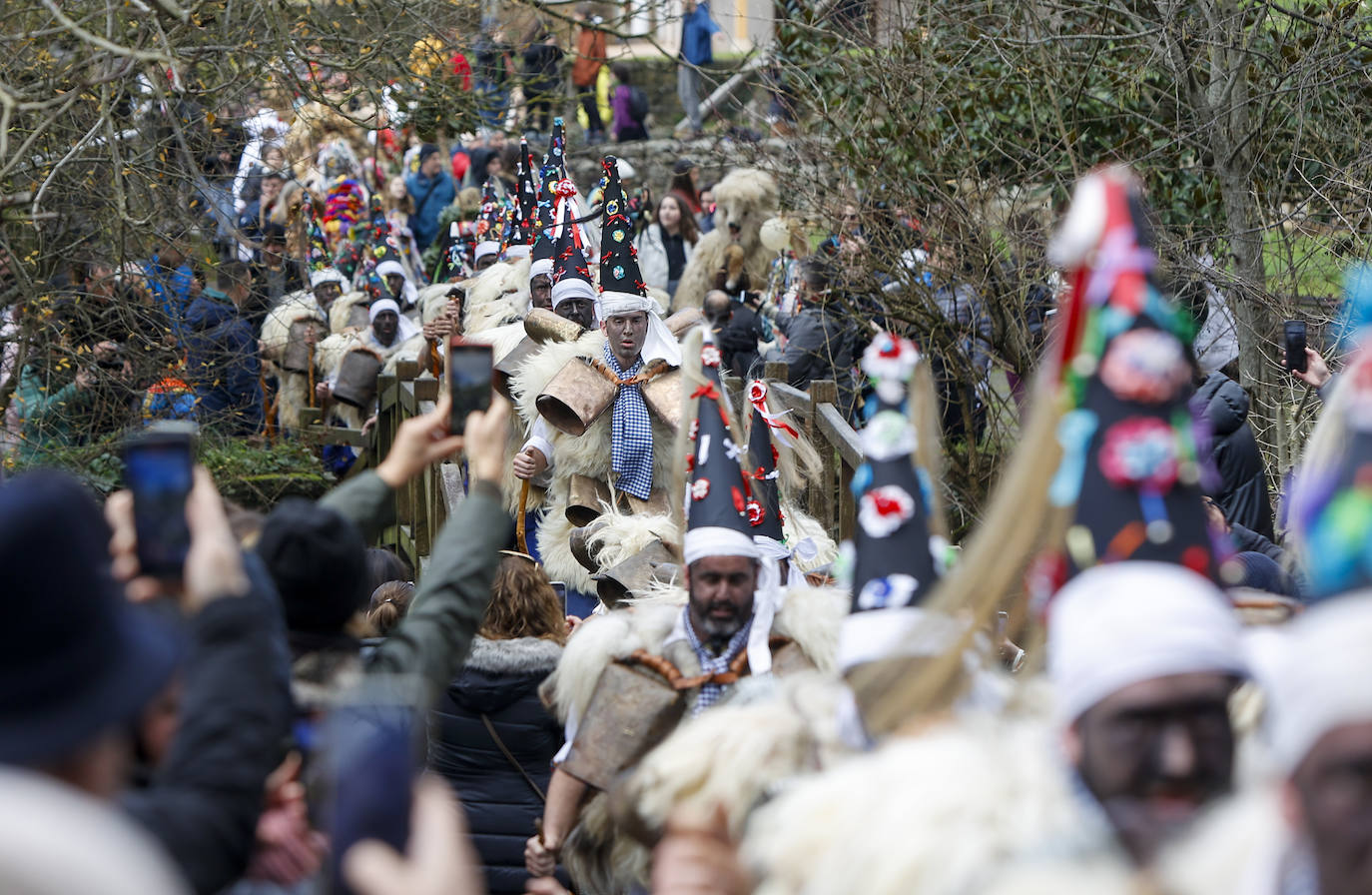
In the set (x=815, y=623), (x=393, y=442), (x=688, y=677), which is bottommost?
(x=688, y=677)

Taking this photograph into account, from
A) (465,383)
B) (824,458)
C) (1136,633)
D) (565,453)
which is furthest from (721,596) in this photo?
(824,458)

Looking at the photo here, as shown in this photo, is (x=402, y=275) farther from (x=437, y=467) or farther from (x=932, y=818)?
(x=932, y=818)

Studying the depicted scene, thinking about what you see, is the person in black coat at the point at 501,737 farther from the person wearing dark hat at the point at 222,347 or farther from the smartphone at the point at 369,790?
the person wearing dark hat at the point at 222,347

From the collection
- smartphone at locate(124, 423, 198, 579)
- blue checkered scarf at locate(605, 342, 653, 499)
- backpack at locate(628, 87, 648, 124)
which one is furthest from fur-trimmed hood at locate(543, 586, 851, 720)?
backpack at locate(628, 87, 648, 124)

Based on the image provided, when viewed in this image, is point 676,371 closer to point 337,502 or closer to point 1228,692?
point 337,502

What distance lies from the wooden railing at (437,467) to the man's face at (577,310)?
0.80 meters

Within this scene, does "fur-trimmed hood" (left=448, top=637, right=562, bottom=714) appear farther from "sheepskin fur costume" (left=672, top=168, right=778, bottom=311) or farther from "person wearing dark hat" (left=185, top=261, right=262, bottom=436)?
"sheepskin fur costume" (left=672, top=168, right=778, bottom=311)

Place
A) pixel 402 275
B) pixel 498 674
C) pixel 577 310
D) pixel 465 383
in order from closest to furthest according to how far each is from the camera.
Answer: pixel 465 383 < pixel 498 674 < pixel 577 310 < pixel 402 275

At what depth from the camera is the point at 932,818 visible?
2.17 meters

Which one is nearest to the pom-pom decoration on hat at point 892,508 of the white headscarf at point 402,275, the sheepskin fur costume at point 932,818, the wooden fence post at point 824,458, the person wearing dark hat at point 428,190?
the sheepskin fur costume at point 932,818

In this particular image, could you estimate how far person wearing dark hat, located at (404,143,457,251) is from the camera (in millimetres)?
15234

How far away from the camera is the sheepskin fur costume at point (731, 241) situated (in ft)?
40.1

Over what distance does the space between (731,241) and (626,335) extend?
211 inches

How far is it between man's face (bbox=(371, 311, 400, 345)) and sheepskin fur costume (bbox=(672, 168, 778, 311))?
7.65ft
